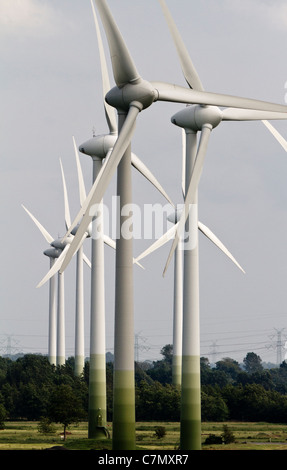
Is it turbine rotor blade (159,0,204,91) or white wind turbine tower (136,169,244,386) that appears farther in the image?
white wind turbine tower (136,169,244,386)

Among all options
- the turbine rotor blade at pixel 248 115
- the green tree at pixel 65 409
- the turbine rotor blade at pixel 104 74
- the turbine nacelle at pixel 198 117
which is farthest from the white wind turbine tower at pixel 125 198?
the green tree at pixel 65 409

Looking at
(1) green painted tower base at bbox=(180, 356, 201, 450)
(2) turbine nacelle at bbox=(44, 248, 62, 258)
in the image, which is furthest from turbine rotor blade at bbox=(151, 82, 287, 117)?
(2) turbine nacelle at bbox=(44, 248, 62, 258)

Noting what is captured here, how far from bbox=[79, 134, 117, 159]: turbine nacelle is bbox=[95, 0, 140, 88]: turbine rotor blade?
25.3 meters

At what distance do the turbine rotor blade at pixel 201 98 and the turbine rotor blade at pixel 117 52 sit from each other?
Result: 1935 mm

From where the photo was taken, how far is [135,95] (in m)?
58.0

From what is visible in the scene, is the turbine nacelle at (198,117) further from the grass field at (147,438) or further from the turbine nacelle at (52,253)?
the turbine nacelle at (52,253)

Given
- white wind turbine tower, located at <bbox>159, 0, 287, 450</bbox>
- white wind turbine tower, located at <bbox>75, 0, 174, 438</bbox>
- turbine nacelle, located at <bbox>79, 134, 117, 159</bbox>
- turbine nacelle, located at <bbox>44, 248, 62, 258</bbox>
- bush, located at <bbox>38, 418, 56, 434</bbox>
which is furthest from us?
turbine nacelle, located at <bbox>44, 248, 62, 258</bbox>

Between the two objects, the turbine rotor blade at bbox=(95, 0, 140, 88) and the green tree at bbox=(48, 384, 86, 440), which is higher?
the turbine rotor blade at bbox=(95, 0, 140, 88)

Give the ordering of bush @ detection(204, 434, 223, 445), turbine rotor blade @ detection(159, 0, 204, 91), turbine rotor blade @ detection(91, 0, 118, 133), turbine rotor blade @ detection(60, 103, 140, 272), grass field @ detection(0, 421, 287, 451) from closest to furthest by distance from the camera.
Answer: turbine rotor blade @ detection(60, 103, 140, 272) → turbine rotor blade @ detection(159, 0, 204, 91) → turbine rotor blade @ detection(91, 0, 118, 133) → grass field @ detection(0, 421, 287, 451) → bush @ detection(204, 434, 223, 445)

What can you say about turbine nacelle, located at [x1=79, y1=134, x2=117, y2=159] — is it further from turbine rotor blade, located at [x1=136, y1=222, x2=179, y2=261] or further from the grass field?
the grass field

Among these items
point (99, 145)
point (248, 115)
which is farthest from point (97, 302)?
point (248, 115)

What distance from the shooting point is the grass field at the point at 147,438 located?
73.6 meters

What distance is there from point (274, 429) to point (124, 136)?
58.0 m

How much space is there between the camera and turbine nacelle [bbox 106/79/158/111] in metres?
58.0
